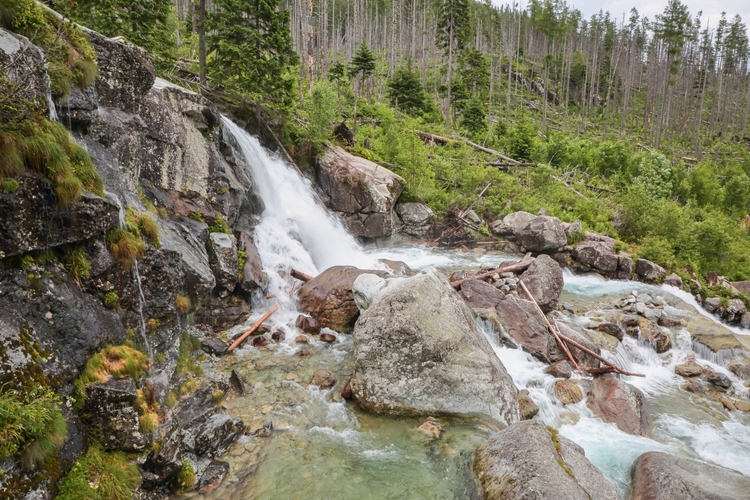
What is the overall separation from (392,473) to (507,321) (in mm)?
6691

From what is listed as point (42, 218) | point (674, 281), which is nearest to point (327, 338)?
Answer: point (42, 218)

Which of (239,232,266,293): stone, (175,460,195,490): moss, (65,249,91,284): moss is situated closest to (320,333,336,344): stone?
(239,232,266,293): stone

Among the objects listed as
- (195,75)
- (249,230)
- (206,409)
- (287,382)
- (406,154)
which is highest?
(195,75)

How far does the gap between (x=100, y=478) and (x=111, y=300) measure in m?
2.50

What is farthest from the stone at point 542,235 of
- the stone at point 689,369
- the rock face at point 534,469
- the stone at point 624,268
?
the rock face at point 534,469

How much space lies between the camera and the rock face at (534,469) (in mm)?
5363

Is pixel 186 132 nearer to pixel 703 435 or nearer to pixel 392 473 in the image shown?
pixel 392 473

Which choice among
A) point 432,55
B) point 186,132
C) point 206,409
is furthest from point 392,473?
point 432,55

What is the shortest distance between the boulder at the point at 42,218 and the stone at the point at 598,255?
1967cm

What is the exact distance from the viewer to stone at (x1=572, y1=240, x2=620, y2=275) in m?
19.4

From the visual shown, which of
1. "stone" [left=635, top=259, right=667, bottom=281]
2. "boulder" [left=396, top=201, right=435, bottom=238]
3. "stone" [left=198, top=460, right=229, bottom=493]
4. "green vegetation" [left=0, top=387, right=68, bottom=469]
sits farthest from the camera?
"boulder" [left=396, top=201, right=435, bottom=238]

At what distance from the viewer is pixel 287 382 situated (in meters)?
9.17

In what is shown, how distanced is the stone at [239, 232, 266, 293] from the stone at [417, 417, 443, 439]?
22.4ft

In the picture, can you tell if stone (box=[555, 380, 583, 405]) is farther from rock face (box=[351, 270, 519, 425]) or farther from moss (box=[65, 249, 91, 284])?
moss (box=[65, 249, 91, 284])
